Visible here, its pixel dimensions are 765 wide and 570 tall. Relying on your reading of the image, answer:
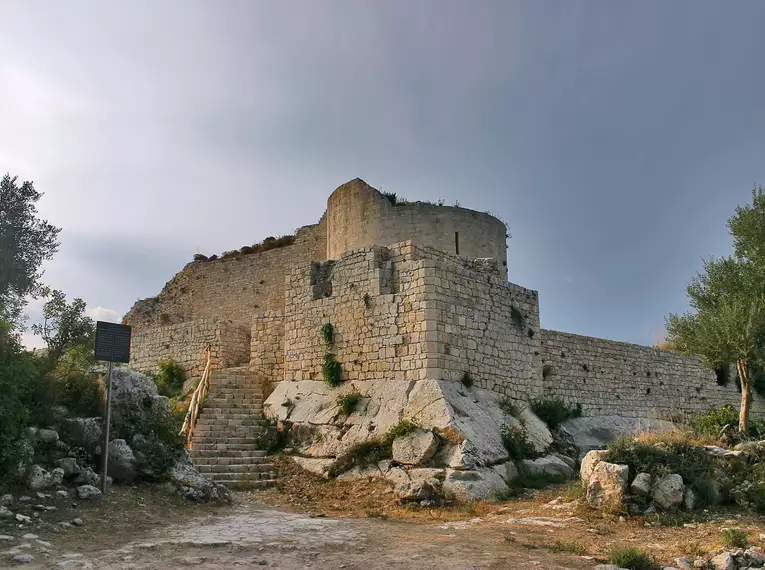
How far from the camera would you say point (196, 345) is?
20.8 metres

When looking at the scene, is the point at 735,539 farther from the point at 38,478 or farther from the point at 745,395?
the point at 38,478

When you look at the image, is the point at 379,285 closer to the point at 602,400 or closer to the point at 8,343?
the point at 8,343

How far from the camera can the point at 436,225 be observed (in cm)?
2008

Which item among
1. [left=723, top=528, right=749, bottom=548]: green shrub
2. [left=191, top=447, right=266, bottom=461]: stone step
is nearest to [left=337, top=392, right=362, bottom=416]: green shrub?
[left=191, top=447, right=266, bottom=461]: stone step

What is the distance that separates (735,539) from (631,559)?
178cm

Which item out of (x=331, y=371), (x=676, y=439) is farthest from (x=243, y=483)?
(x=676, y=439)

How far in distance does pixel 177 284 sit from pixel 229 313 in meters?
3.60

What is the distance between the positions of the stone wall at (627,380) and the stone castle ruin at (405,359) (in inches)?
2.5

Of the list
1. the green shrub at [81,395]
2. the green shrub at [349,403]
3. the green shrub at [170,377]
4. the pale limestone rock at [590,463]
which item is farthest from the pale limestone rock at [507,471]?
the green shrub at [170,377]

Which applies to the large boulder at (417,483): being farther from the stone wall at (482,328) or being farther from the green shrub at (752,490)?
the green shrub at (752,490)

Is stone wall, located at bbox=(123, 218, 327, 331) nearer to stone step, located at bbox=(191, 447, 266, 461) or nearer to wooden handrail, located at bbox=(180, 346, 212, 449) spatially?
wooden handrail, located at bbox=(180, 346, 212, 449)

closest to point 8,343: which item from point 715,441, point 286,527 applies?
point 286,527

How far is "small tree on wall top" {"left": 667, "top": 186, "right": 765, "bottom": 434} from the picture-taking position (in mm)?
15461

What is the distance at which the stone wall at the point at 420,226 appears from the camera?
20.0 m
